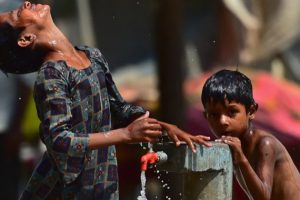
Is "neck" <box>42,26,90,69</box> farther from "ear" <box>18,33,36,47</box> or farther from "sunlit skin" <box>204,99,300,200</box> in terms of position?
"sunlit skin" <box>204,99,300,200</box>

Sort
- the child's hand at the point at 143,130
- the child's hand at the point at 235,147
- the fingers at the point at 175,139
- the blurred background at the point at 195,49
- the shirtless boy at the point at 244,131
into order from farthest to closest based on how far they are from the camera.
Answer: the blurred background at the point at 195,49 → the shirtless boy at the point at 244,131 → the child's hand at the point at 235,147 → the fingers at the point at 175,139 → the child's hand at the point at 143,130

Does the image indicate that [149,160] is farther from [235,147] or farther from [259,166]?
[259,166]

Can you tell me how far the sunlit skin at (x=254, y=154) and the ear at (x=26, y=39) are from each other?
88cm

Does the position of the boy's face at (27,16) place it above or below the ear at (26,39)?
above

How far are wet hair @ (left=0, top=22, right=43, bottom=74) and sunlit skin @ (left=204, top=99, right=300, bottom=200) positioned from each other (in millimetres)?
842

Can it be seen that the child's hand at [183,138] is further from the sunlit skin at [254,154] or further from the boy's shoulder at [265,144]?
the boy's shoulder at [265,144]

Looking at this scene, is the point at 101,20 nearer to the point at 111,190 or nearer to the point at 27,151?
the point at 27,151

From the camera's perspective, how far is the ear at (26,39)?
5.67 metres

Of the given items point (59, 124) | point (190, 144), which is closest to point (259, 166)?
point (190, 144)

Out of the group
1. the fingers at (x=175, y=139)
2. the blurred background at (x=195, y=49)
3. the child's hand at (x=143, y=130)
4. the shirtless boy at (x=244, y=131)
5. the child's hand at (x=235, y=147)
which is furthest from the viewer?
the blurred background at (x=195, y=49)

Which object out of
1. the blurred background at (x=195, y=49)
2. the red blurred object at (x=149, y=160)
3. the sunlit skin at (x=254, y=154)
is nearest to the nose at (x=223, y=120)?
the sunlit skin at (x=254, y=154)

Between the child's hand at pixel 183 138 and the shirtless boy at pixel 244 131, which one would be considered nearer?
the child's hand at pixel 183 138

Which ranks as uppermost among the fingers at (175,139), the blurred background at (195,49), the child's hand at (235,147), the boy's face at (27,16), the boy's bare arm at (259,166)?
the boy's face at (27,16)

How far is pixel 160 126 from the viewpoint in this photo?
5430mm
